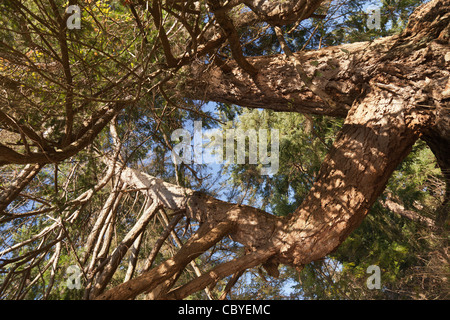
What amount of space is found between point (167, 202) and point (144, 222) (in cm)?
37

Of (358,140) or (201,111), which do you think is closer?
(358,140)

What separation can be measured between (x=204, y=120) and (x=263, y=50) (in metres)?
1.49

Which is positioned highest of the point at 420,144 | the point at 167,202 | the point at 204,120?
the point at 204,120

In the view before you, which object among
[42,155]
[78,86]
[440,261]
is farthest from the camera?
[440,261]

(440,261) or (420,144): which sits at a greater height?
(420,144)

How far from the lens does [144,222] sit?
14.6ft

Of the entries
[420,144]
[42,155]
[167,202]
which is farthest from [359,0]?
[42,155]

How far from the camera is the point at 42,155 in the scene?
3021mm

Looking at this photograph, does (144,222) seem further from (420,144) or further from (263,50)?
(420,144)

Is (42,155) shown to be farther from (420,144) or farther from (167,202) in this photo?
(420,144)

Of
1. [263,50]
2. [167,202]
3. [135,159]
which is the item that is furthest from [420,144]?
[135,159]

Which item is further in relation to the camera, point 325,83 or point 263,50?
point 263,50

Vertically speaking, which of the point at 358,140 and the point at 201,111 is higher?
the point at 201,111
